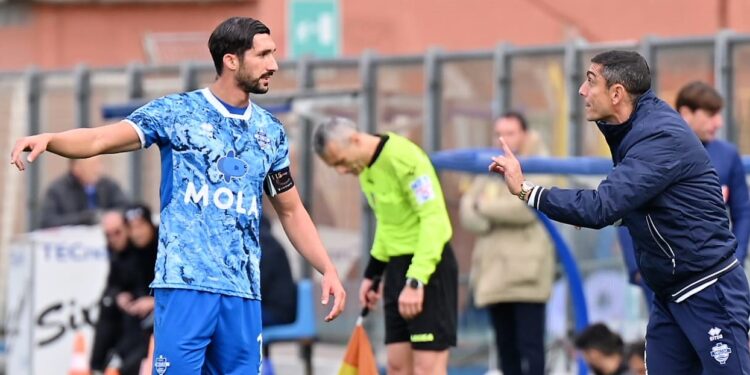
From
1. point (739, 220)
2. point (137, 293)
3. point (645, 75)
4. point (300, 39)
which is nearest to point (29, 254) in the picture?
point (137, 293)

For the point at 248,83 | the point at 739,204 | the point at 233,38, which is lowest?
the point at 739,204

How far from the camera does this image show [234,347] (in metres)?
7.48

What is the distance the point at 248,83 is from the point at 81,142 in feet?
2.61

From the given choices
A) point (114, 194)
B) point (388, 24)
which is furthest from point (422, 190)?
point (388, 24)

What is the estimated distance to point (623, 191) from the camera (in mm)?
7211

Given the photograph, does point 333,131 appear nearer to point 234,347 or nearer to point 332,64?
point 234,347

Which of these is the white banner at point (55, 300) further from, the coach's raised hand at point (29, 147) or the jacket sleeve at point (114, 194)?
the coach's raised hand at point (29, 147)

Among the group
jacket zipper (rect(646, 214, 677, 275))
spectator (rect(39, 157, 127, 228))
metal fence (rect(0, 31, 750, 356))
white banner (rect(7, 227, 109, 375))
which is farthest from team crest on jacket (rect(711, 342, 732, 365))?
spectator (rect(39, 157, 127, 228))

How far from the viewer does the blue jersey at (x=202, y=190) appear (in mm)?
7418

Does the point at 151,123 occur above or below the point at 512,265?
above

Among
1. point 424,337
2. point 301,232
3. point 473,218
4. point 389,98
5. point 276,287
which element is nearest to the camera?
point 301,232

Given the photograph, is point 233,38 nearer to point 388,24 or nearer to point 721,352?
point 721,352

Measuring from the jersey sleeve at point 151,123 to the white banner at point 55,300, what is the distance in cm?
646

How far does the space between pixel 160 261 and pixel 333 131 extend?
2245mm
